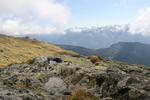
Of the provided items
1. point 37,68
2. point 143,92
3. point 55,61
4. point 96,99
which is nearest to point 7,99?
point 96,99

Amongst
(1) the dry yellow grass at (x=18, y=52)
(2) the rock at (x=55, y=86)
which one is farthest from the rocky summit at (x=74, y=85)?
(1) the dry yellow grass at (x=18, y=52)

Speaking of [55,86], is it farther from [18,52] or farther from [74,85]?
[18,52]

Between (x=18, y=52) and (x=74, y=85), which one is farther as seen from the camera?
(x=18, y=52)

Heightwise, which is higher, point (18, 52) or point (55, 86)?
point (55, 86)

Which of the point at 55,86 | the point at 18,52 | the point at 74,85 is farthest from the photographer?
the point at 18,52

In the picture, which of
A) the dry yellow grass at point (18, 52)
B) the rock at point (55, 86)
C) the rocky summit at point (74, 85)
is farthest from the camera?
the dry yellow grass at point (18, 52)

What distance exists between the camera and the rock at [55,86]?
593 inches

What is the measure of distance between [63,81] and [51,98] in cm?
436

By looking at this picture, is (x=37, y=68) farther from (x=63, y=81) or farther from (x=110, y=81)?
(x=110, y=81)

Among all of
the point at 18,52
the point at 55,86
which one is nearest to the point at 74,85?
the point at 55,86

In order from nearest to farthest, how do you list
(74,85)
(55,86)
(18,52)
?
1. (55,86)
2. (74,85)
3. (18,52)

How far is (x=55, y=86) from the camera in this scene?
1585 centimetres

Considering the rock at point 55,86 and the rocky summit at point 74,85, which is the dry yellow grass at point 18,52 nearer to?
the rocky summit at point 74,85

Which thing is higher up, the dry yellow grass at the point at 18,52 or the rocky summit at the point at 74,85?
the rocky summit at the point at 74,85
